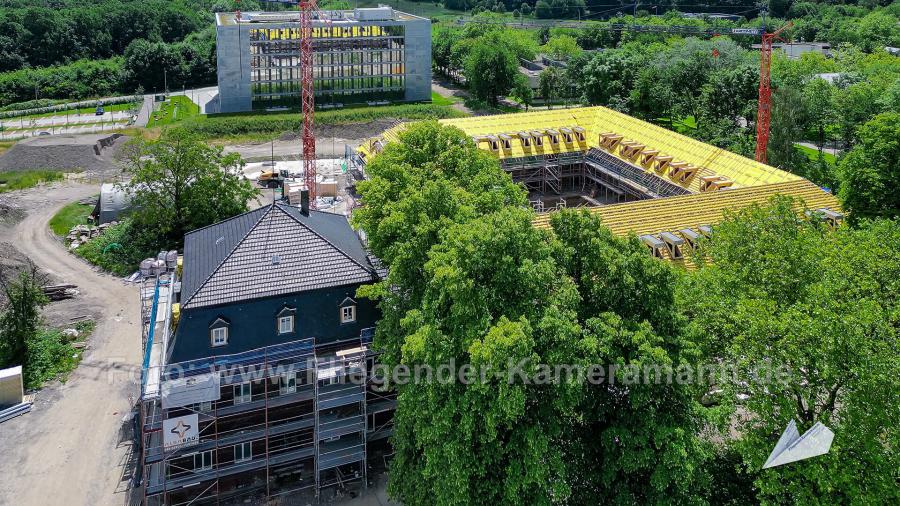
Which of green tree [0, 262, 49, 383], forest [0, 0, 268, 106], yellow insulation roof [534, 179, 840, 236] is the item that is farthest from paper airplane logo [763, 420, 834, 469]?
forest [0, 0, 268, 106]

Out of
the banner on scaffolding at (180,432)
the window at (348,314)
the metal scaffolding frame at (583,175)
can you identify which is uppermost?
the metal scaffolding frame at (583,175)

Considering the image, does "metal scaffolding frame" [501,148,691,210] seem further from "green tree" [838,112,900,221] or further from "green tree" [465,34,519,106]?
"green tree" [465,34,519,106]

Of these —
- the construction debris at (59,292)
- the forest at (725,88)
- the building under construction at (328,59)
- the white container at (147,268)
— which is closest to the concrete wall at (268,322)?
the white container at (147,268)

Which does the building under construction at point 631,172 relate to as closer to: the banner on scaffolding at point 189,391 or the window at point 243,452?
the window at point 243,452

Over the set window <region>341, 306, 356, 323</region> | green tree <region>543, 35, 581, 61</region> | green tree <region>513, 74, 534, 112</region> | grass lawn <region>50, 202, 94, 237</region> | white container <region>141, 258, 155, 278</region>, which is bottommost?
white container <region>141, 258, 155, 278</region>

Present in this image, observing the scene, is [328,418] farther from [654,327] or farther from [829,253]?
[829,253]

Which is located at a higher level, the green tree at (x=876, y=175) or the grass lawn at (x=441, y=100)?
the grass lawn at (x=441, y=100)

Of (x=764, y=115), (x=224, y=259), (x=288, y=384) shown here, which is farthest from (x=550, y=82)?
(x=288, y=384)
